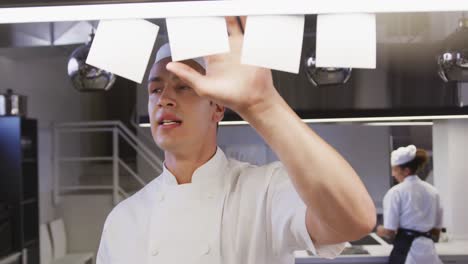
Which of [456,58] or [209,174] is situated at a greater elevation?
[456,58]

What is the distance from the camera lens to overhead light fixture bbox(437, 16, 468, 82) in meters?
1.77

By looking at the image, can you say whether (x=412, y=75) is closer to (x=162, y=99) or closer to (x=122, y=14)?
(x=162, y=99)

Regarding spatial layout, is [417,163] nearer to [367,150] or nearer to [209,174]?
[367,150]

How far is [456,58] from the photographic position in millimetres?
1774

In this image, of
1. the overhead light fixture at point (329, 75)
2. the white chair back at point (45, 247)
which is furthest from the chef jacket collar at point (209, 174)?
the white chair back at point (45, 247)

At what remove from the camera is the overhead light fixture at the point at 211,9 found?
56 centimetres

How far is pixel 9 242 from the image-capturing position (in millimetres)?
3043

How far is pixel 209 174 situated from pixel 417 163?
2.36 m

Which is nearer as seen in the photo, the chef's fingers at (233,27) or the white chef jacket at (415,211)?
the chef's fingers at (233,27)

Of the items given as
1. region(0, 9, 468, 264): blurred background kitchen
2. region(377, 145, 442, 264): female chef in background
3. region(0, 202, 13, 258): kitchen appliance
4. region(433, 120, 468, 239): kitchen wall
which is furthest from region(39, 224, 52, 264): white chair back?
region(433, 120, 468, 239): kitchen wall

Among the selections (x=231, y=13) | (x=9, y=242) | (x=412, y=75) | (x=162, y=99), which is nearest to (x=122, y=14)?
(x=231, y=13)

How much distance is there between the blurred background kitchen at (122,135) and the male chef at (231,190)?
1.74 m

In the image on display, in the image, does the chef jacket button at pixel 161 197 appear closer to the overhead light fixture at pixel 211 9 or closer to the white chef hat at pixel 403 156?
the overhead light fixture at pixel 211 9

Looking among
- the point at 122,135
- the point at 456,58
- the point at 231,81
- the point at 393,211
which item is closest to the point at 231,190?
the point at 231,81
